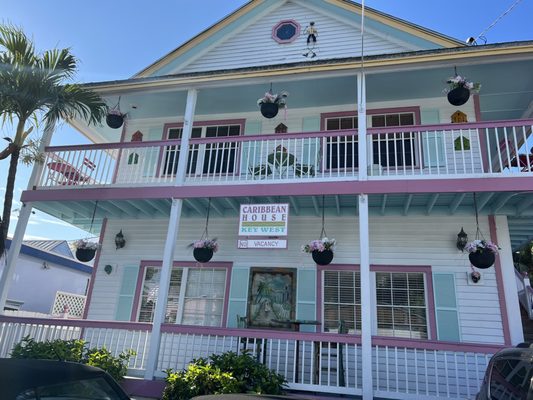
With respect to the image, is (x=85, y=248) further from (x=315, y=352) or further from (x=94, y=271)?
(x=315, y=352)

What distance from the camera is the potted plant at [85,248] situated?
8.94 meters

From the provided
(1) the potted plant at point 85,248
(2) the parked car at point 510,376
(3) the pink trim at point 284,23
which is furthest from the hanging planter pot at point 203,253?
(3) the pink trim at point 284,23

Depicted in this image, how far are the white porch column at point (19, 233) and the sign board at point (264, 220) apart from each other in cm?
473

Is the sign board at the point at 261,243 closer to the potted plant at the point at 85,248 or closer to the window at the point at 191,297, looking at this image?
the window at the point at 191,297

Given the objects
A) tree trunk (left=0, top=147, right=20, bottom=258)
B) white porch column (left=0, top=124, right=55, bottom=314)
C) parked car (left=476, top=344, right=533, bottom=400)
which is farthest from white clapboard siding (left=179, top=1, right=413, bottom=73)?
parked car (left=476, top=344, right=533, bottom=400)

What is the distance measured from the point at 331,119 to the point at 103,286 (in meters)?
7.03

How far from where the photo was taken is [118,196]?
841cm

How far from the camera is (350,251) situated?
8680mm

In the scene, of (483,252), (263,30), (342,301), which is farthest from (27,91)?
(483,252)

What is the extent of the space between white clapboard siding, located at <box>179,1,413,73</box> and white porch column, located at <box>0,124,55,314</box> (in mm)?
4192

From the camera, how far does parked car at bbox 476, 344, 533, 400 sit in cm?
320

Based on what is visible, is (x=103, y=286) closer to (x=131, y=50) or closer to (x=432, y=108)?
(x=131, y=50)

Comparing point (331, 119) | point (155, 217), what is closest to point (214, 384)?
point (155, 217)

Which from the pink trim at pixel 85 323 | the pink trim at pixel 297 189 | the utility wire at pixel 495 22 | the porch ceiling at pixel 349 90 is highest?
the utility wire at pixel 495 22
